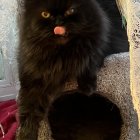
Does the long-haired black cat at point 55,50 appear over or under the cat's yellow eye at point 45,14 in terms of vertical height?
under

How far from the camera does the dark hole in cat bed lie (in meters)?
1.14

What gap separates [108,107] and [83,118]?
0.39ft

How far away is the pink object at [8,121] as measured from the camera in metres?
1.43

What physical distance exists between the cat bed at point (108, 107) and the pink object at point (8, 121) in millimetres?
290

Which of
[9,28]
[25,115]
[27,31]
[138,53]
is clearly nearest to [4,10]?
[9,28]

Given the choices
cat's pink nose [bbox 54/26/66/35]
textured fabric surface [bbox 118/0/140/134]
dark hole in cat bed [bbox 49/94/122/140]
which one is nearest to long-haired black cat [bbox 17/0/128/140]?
cat's pink nose [bbox 54/26/66/35]

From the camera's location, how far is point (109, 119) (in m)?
1.16

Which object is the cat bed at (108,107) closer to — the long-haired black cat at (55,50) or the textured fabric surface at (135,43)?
the long-haired black cat at (55,50)

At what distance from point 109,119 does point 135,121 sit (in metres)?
0.15

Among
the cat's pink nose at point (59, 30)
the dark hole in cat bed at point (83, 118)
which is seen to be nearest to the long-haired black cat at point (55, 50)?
the cat's pink nose at point (59, 30)

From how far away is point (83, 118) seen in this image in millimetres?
1238

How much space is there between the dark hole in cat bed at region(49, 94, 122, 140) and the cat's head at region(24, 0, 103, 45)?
290mm

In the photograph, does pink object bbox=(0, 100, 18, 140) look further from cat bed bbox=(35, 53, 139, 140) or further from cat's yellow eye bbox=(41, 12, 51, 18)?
cat's yellow eye bbox=(41, 12, 51, 18)

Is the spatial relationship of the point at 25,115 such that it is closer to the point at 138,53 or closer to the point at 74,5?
the point at 74,5
